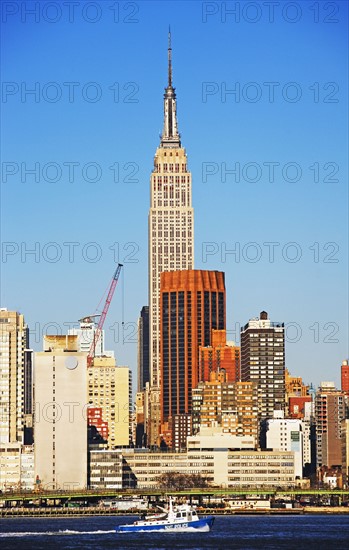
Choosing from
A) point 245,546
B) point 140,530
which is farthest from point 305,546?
point 140,530

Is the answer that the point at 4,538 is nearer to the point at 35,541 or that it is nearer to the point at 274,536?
the point at 35,541

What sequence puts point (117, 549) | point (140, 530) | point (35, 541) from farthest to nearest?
point (140, 530)
point (35, 541)
point (117, 549)

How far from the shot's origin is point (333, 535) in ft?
622

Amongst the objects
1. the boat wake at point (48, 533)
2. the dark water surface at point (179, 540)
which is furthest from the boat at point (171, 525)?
the boat wake at point (48, 533)

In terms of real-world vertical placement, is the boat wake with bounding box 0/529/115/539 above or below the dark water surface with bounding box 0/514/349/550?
above

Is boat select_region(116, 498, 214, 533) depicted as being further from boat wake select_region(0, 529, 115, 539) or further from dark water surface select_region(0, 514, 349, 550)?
boat wake select_region(0, 529, 115, 539)

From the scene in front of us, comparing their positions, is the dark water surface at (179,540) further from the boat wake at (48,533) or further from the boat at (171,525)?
the boat at (171,525)

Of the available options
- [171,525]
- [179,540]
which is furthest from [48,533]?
[179,540]

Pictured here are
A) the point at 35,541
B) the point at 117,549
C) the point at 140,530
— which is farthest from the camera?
the point at 140,530

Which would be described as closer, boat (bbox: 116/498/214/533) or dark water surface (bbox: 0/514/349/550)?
dark water surface (bbox: 0/514/349/550)

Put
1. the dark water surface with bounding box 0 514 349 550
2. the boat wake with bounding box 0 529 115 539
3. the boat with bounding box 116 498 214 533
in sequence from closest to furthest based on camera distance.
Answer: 1. the dark water surface with bounding box 0 514 349 550
2. the boat wake with bounding box 0 529 115 539
3. the boat with bounding box 116 498 214 533

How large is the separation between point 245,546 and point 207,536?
740 inches

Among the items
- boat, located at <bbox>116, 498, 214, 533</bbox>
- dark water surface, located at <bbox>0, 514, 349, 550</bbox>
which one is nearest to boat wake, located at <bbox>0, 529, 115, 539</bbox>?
dark water surface, located at <bbox>0, 514, 349, 550</bbox>

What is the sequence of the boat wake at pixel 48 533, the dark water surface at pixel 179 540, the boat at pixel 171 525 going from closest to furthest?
the dark water surface at pixel 179 540
the boat wake at pixel 48 533
the boat at pixel 171 525
